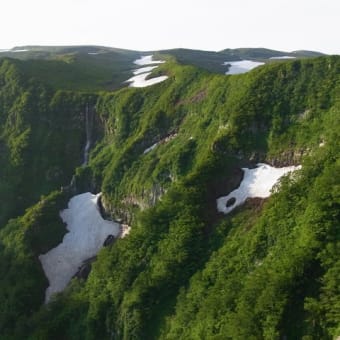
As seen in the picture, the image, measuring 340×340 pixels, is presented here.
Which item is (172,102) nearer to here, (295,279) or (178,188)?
(178,188)

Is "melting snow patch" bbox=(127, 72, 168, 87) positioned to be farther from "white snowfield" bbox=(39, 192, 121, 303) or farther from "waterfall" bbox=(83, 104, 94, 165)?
"white snowfield" bbox=(39, 192, 121, 303)

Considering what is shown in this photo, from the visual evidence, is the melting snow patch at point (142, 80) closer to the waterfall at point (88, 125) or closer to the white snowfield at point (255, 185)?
the waterfall at point (88, 125)

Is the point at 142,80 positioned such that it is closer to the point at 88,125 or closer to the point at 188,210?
the point at 88,125

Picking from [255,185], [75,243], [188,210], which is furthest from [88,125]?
[255,185]

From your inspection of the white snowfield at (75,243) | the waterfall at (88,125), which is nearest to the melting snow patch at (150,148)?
the white snowfield at (75,243)

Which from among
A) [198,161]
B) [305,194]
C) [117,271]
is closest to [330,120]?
[305,194]

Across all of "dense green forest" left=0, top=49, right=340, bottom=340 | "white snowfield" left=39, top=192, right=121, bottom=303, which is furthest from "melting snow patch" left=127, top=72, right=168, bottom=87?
"white snowfield" left=39, top=192, right=121, bottom=303
